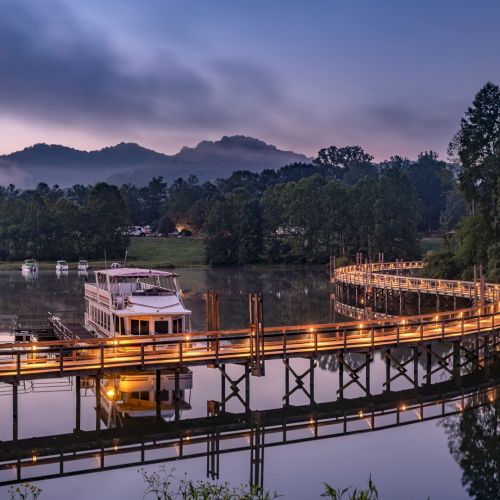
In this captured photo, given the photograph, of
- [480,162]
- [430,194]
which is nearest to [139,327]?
[480,162]

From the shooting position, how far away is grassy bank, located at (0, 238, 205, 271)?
454 feet

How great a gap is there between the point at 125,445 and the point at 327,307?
157ft

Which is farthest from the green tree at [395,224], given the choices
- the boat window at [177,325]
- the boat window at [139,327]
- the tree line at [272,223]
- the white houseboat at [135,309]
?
the boat window at [139,327]

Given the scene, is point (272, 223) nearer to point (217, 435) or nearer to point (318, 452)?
point (217, 435)

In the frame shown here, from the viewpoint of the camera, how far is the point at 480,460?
2777 cm

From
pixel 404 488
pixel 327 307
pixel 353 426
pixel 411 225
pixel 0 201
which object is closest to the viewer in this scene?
pixel 404 488

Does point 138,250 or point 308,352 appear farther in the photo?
point 138,250

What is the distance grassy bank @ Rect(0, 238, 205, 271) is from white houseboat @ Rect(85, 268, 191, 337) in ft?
289

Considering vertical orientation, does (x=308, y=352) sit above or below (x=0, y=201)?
below

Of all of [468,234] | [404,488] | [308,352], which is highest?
[468,234]

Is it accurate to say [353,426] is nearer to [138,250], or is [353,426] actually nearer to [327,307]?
[327,307]

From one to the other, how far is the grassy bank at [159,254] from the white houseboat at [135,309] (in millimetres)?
88206

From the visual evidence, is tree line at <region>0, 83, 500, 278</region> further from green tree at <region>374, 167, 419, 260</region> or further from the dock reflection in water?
the dock reflection in water

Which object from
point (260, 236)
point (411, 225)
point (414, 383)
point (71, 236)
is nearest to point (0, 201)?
point (71, 236)
